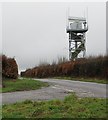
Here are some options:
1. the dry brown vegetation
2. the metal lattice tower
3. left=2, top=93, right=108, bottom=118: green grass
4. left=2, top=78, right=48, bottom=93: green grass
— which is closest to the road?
left=2, top=78, right=48, bottom=93: green grass

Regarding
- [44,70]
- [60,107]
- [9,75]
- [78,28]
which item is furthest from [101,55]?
[60,107]

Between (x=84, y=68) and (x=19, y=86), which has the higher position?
(x=84, y=68)

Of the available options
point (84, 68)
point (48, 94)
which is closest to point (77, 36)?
point (84, 68)

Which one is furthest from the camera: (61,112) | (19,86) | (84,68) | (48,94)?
(84,68)

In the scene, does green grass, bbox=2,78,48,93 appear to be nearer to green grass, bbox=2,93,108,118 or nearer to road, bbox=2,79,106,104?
road, bbox=2,79,106,104

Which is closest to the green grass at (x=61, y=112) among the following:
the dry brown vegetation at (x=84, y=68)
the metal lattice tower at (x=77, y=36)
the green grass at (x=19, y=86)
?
the green grass at (x=19, y=86)

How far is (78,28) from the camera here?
2435 inches

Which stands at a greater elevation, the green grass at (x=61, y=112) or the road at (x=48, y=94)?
the green grass at (x=61, y=112)

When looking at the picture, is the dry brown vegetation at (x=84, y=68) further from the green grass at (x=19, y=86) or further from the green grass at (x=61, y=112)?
the green grass at (x=61, y=112)

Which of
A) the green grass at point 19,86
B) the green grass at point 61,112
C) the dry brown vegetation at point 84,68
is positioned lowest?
A: the green grass at point 19,86

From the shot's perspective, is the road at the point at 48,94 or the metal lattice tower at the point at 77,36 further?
the metal lattice tower at the point at 77,36

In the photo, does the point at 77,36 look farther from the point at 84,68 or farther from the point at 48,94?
the point at 48,94

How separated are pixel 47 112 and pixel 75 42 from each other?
52.9 m

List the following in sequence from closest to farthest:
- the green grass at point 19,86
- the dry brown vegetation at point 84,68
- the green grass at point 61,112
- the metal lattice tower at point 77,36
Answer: the green grass at point 61,112, the green grass at point 19,86, the dry brown vegetation at point 84,68, the metal lattice tower at point 77,36
